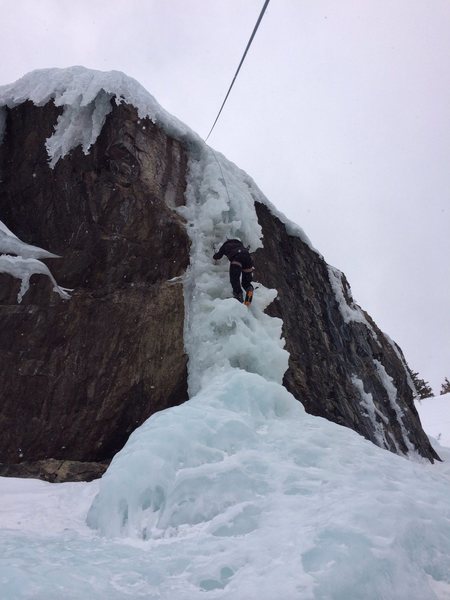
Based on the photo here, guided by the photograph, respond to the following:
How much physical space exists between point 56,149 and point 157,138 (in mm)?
1455

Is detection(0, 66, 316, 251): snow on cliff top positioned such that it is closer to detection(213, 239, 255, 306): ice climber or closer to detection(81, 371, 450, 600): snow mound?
detection(213, 239, 255, 306): ice climber

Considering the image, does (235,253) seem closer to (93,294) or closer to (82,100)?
(93,294)

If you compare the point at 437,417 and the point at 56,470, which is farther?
the point at 437,417

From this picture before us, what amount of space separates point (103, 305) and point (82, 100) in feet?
10.1

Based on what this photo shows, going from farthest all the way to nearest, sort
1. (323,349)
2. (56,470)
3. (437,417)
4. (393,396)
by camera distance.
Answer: (437,417) < (393,396) < (323,349) < (56,470)

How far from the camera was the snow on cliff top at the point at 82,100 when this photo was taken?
22.6 ft

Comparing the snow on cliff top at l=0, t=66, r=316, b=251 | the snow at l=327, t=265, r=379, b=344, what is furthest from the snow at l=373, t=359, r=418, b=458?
the snow on cliff top at l=0, t=66, r=316, b=251

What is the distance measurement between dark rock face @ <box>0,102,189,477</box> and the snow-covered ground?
2.64ft

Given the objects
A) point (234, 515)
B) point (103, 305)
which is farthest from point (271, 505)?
point (103, 305)

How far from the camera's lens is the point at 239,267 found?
21.3 feet

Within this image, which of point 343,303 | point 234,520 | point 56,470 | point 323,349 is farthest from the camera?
point 343,303

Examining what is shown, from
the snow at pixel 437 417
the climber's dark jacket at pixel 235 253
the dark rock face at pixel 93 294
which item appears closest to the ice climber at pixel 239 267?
the climber's dark jacket at pixel 235 253

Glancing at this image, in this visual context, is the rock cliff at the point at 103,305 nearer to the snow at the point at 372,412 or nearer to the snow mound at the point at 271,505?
the snow at the point at 372,412

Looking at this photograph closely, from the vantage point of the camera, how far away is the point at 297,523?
2605mm
